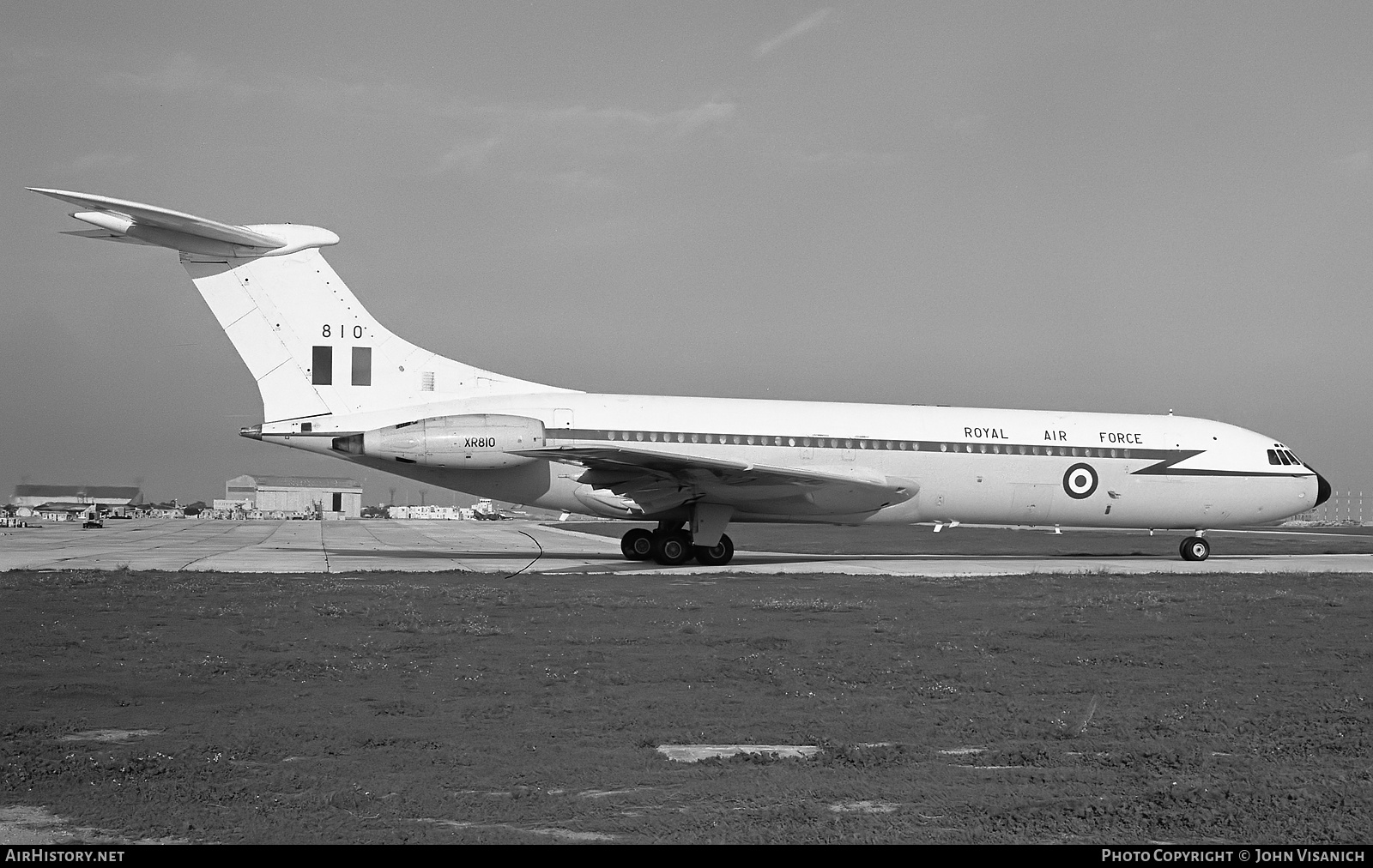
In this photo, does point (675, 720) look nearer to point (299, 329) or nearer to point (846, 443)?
point (846, 443)

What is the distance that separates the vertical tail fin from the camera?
23.2 meters

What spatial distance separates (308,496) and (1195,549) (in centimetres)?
10934

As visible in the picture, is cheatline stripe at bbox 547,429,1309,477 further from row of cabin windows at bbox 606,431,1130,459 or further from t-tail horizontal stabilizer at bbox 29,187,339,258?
t-tail horizontal stabilizer at bbox 29,187,339,258

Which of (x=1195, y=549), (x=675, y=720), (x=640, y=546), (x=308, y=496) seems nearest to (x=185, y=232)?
(x=640, y=546)

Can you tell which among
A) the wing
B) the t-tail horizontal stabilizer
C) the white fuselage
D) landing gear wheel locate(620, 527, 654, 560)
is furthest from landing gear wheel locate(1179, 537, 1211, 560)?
the t-tail horizontal stabilizer

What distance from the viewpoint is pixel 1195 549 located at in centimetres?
2645

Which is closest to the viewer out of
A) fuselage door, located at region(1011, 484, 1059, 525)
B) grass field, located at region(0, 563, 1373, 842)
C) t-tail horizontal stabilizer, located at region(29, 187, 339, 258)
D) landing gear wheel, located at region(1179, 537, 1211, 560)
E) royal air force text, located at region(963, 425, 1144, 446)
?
Answer: grass field, located at region(0, 563, 1373, 842)

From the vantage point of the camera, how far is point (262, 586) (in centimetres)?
1603

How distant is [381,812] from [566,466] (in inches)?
744

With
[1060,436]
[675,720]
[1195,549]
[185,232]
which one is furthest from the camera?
[1195,549]

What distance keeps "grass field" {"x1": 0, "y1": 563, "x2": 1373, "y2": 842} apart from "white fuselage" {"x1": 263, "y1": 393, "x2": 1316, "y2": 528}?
9.53 meters

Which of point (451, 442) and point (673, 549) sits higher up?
point (451, 442)
